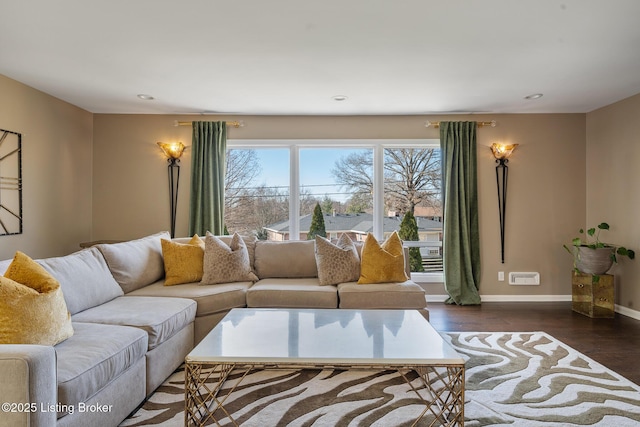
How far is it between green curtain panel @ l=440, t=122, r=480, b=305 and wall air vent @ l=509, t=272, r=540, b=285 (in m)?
0.49

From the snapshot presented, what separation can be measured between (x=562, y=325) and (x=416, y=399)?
2445 mm

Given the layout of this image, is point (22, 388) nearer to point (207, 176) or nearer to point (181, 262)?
point (181, 262)

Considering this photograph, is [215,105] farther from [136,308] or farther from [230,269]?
[136,308]

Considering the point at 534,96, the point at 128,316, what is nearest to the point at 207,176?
the point at 128,316

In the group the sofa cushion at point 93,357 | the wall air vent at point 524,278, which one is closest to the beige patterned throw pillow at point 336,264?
the sofa cushion at point 93,357

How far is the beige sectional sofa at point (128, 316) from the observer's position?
1.43m

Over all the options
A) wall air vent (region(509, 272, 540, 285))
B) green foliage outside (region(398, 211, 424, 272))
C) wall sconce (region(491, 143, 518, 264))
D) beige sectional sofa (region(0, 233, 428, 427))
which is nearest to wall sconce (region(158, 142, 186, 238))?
beige sectional sofa (region(0, 233, 428, 427))

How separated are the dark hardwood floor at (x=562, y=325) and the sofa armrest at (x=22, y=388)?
3.23 meters

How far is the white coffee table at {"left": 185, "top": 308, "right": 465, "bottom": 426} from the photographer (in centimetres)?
175

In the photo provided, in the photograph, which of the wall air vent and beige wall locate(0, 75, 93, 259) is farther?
the wall air vent

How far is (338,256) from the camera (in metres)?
3.57

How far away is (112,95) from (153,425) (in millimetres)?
3479

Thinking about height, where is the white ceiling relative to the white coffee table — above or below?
above

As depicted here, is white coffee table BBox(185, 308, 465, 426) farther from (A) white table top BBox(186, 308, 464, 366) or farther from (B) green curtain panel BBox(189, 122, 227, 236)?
(B) green curtain panel BBox(189, 122, 227, 236)
